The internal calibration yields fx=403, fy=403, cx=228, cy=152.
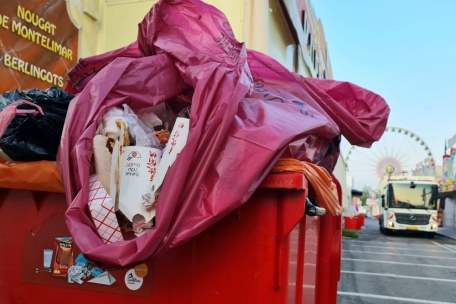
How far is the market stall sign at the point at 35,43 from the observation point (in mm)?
3346

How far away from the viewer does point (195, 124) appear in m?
1.49

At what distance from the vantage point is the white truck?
58.9ft

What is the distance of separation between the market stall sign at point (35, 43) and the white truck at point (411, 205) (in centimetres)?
1767

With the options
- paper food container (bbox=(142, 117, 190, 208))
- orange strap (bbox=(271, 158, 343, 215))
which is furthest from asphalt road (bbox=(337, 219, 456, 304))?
paper food container (bbox=(142, 117, 190, 208))

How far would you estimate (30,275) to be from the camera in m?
1.80

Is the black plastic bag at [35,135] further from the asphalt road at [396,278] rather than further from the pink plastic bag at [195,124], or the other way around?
the asphalt road at [396,278]

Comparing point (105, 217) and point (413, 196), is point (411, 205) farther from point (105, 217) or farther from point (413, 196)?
point (105, 217)

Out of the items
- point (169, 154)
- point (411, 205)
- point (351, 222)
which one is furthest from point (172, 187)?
point (411, 205)

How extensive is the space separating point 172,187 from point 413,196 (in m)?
19.5

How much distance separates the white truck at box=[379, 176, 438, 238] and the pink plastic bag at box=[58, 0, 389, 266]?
1794 cm

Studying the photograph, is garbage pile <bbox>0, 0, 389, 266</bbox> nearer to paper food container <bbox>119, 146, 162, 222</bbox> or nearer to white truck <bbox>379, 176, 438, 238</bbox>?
paper food container <bbox>119, 146, 162, 222</bbox>

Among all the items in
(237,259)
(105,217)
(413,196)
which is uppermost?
(105,217)

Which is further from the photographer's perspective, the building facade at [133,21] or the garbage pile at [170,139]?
the building facade at [133,21]

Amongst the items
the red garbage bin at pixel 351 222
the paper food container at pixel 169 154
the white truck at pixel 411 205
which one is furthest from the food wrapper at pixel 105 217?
the white truck at pixel 411 205
